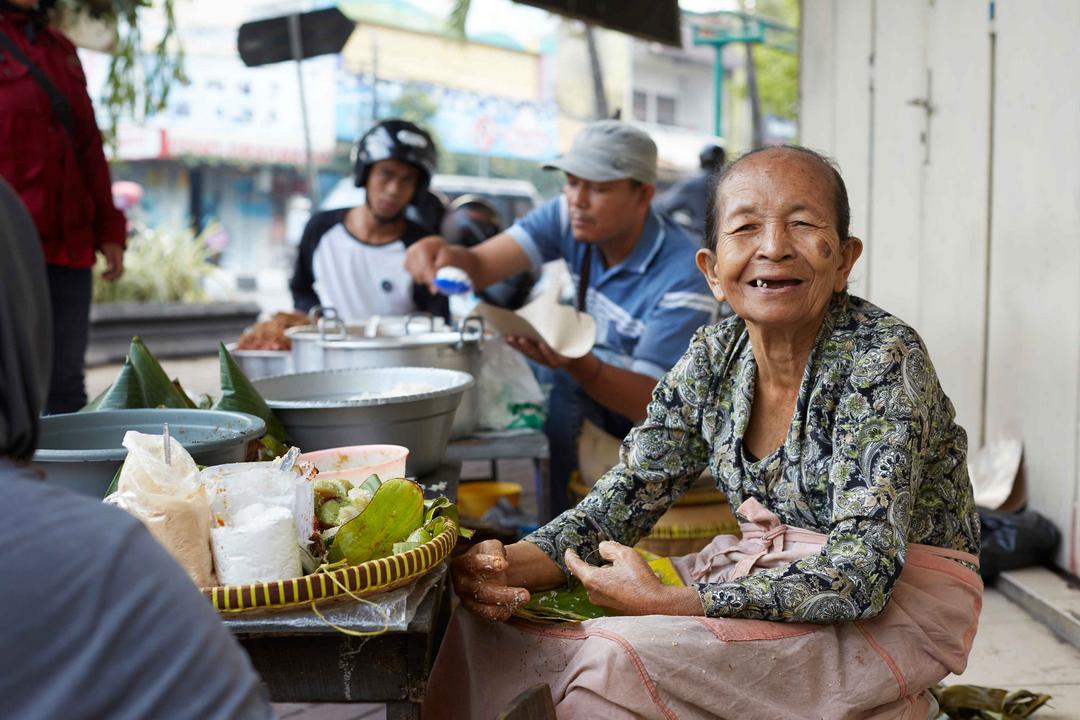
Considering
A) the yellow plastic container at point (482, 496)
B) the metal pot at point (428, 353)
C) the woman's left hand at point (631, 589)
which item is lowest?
the yellow plastic container at point (482, 496)

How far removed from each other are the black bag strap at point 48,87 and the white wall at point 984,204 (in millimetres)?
2873

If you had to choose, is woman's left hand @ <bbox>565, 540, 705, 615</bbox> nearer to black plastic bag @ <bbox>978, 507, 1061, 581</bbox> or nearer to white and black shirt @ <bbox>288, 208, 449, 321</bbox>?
black plastic bag @ <bbox>978, 507, 1061, 581</bbox>

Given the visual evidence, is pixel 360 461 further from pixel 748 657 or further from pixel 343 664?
pixel 748 657

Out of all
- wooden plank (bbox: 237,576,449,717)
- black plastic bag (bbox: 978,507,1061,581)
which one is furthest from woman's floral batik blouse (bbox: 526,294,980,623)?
black plastic bag (bbox: 978,507,1061,581)

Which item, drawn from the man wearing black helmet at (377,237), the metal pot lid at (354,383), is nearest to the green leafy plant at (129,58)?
the man wearing black helmet at (377,237)

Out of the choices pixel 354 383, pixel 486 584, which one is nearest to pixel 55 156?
pixel 354 383

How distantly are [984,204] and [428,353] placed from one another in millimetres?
2499

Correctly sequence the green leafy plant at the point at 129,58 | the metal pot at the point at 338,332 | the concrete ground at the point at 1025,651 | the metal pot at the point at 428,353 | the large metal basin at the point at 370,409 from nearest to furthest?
1. the large metal basin at the point at 370,409
2. the metal pot at the point at 428,353
3. the concrete ground at the point at 1025,651
4. the metal pot at the point at 338,332
5. the green leafy plant at the point at 129,58

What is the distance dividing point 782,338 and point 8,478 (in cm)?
145

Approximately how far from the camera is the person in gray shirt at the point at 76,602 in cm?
80

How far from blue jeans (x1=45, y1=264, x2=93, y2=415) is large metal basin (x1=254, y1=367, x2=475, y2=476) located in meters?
1.54

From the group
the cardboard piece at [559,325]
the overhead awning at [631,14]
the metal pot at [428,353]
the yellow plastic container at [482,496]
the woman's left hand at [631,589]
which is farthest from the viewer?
the overhead awning at [631,14]

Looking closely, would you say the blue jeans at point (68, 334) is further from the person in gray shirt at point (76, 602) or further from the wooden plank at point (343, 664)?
the person in gray shirt at point (76, 602)

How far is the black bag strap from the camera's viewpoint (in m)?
3.64
